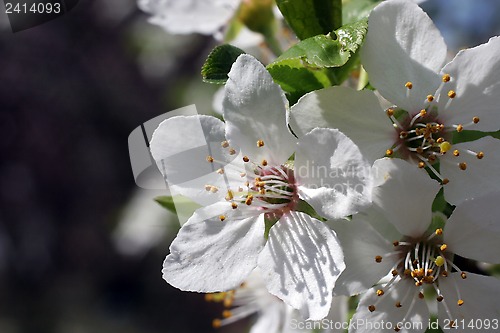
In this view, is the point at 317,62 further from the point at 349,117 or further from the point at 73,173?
the point at 73,173

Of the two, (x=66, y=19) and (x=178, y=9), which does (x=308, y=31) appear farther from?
(x=66, y=19)

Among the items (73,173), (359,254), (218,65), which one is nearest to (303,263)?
(359,254)

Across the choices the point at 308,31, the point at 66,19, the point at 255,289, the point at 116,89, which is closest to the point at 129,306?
the point at 116,89

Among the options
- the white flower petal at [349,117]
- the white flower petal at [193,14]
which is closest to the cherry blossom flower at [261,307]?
the white flower petal at [349,117]

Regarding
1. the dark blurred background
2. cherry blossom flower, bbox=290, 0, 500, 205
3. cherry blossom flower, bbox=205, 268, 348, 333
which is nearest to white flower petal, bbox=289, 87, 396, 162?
cherry blossom flower, bbox=290, 0, 500, 205

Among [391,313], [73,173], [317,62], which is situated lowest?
[73,173]
